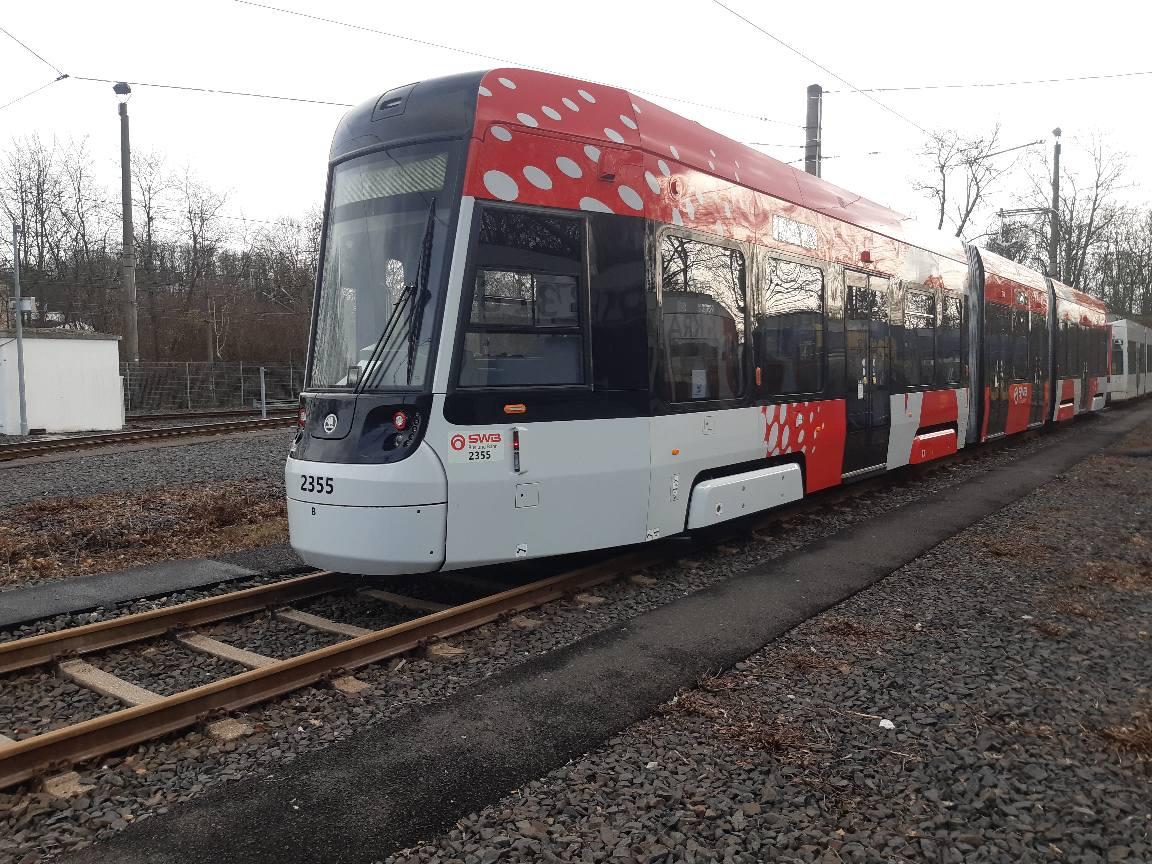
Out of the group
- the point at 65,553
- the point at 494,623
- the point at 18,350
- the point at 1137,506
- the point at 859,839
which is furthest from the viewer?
the point at 18,350

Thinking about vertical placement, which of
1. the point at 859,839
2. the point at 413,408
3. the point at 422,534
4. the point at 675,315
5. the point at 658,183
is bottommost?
the point at 859,839

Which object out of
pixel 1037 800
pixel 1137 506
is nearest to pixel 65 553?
pixel 1037 800

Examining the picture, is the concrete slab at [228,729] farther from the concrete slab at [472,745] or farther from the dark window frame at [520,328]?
the dark window frame at [520,328]

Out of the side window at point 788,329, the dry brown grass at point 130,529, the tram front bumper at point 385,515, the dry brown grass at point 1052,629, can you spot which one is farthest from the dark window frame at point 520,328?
the dry brown grass at point 130,529

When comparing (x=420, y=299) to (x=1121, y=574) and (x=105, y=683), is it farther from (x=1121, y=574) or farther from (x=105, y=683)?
(x=1121, y=574)

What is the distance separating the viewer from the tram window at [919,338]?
418 inches

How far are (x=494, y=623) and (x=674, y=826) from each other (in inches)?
101

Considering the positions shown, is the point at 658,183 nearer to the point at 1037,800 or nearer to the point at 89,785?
the point at 1037,800

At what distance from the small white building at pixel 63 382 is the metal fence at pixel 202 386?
4215 mm

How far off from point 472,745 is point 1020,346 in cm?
1473

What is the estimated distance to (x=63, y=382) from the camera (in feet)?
69.4

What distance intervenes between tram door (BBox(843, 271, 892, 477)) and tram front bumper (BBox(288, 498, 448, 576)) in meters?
5.35

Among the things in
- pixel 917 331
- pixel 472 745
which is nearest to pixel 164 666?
pixel 472 745

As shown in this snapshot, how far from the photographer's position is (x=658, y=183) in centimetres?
635
